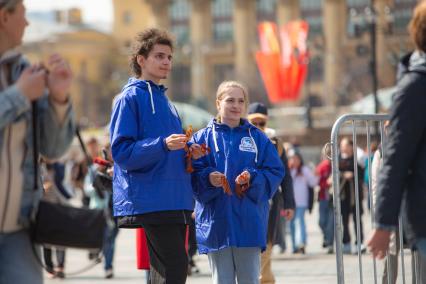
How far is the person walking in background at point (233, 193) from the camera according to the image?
8539 millimetres

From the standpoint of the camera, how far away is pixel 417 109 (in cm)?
573

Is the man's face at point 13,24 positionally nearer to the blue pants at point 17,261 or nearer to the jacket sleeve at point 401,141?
the blue pants at point 17,261

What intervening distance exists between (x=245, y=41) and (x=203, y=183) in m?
112

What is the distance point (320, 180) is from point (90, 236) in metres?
15.8

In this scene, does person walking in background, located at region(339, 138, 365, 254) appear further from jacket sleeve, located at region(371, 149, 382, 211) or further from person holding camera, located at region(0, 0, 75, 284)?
person holding camera, located at region(0, 0, 75, 284)

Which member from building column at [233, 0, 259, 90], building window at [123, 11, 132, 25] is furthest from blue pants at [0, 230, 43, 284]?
building window at [123, 11, 132, 25]

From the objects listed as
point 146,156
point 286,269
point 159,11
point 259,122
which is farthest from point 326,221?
point 159,11

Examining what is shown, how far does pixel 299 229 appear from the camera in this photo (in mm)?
20906

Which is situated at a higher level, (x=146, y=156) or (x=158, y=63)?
(x=158, y=63)

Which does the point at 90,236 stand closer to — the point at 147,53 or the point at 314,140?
the point at 147,53

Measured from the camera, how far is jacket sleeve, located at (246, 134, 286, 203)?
8.66 meters

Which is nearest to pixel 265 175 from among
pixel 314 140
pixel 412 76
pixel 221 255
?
pixel 221 255

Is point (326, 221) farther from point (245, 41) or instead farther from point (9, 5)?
point (245, 41)

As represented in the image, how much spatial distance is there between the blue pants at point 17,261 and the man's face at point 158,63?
2821 mm
